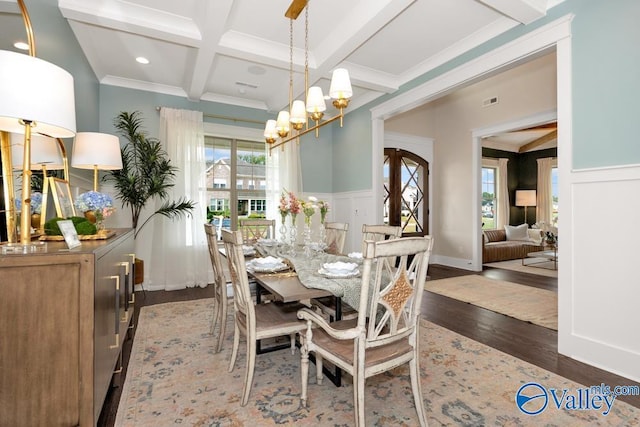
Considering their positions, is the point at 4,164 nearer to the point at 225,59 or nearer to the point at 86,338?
the point at 86,338

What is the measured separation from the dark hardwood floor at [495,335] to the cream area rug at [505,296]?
175 millimetres

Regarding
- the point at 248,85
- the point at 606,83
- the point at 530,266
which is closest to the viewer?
the point at 606,83

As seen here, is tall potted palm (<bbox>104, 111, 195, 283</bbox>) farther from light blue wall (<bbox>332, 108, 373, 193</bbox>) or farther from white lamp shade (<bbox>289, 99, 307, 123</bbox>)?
light blue wall (<bbox>332, 108, 373, 193</bbox>)

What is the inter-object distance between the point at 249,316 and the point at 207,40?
2.78 m

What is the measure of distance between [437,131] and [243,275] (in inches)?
240

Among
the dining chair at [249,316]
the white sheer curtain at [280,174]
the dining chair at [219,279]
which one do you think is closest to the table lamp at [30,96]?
the dining chair at [249,316]

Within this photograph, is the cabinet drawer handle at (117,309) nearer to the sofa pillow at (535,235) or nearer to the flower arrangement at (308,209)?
the flower arrangement at (308,209)

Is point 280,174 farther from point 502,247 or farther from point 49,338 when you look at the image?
point 502,247

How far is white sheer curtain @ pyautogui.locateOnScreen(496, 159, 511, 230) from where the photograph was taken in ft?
29.9

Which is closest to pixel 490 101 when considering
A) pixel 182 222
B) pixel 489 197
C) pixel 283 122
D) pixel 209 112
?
pixel 489 197

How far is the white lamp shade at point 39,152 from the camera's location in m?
1.63

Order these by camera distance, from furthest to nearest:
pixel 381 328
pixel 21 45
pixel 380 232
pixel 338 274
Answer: pixel 380 232 < pixel 338 274 < pixel 21 45 < pixel 381 328

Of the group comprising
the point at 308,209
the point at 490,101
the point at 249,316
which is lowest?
the point at 249,316

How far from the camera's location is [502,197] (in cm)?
917
